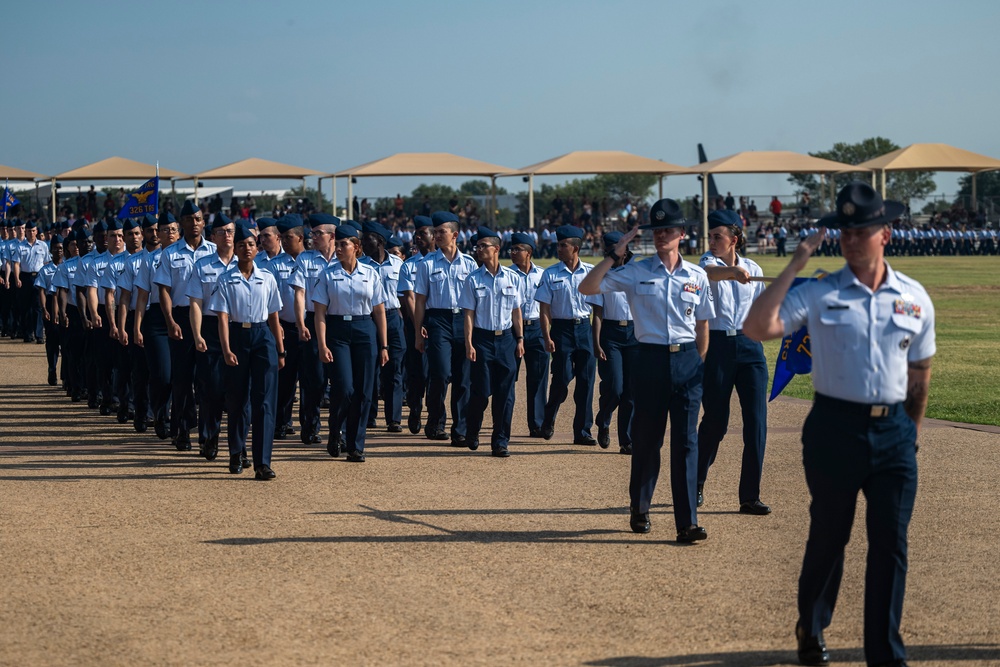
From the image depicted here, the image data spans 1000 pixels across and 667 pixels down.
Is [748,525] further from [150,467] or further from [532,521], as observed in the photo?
[150,467]

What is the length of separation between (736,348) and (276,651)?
170 inches

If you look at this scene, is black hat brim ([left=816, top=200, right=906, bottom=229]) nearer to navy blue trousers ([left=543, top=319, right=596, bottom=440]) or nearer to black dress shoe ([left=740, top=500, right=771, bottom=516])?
black dress shoe ([left=740, top=500, right=771, bottom=516])

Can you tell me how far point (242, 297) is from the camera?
34.8 ft

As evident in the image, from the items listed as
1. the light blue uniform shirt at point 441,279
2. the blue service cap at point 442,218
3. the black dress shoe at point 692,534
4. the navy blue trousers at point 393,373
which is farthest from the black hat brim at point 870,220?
the navy blue trousers at point 393,373

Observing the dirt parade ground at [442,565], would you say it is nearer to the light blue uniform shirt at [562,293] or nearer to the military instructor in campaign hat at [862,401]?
the military instructor in campaign hat at [862,401]

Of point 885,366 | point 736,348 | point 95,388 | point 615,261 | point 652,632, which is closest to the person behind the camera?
point 885,366

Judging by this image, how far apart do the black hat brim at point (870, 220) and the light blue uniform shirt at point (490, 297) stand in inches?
258

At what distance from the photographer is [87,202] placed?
1897 inches

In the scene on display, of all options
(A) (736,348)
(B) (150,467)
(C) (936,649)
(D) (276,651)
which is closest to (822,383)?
(C) (936,649)

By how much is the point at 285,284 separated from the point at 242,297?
6.79 ft

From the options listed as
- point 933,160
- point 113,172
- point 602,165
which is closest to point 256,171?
point 113,172

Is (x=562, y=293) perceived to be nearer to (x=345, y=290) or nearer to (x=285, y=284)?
(x=345, y=290)

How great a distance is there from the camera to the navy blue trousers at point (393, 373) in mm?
13805

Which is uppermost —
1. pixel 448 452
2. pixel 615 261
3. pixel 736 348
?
pixel 615 261
